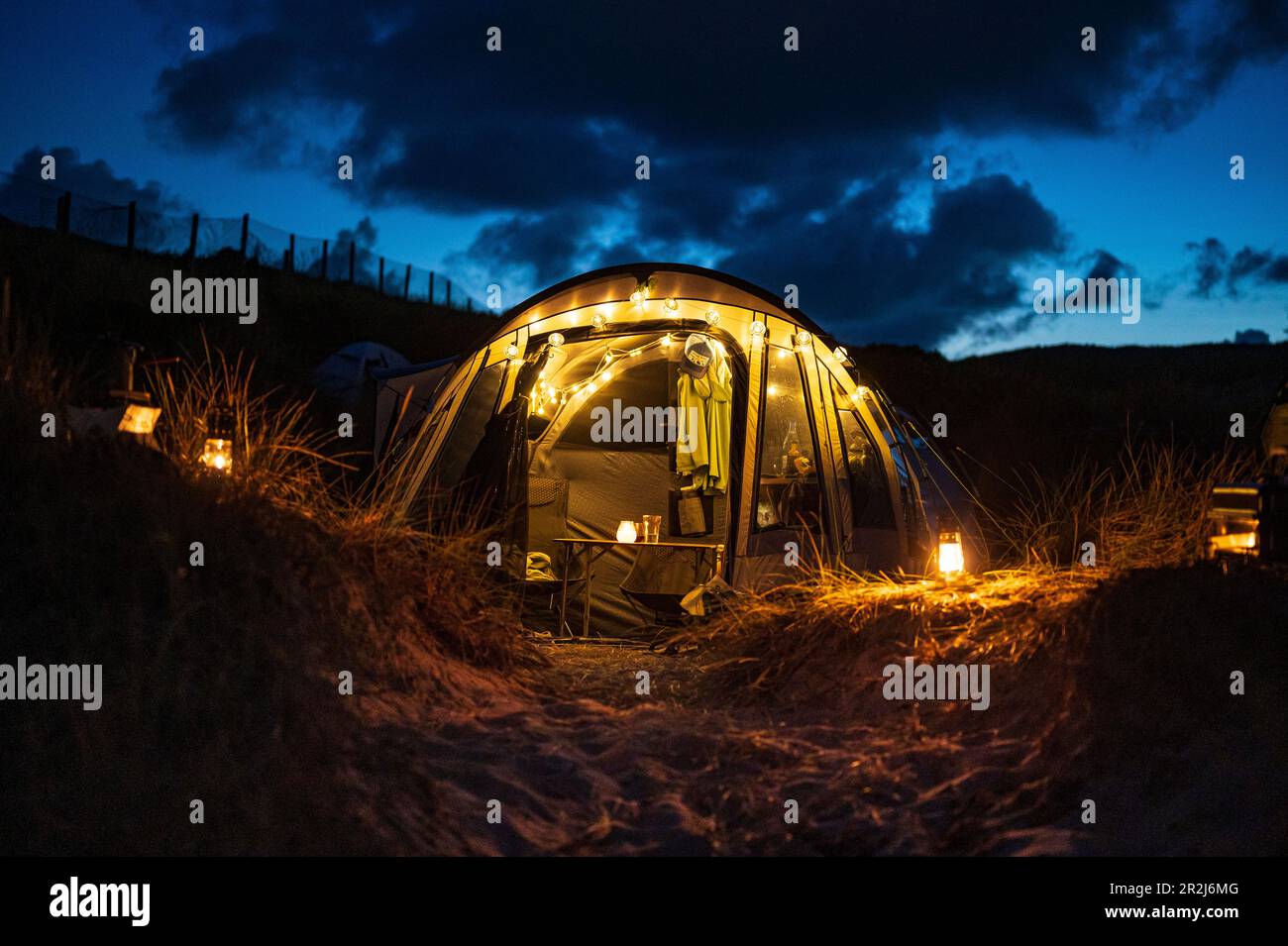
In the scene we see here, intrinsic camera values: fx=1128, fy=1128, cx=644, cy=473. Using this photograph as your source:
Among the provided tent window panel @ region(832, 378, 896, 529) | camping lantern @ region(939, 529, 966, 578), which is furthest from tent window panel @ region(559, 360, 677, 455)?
camping lantern @ region(939, 529, 966, 578)

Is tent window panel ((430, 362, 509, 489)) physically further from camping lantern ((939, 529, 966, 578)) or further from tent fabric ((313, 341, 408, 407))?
tent fabric ((313, 341, 408, 407))

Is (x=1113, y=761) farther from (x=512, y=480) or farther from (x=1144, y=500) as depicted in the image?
(x=512, y=480)

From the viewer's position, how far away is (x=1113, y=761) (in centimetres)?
402

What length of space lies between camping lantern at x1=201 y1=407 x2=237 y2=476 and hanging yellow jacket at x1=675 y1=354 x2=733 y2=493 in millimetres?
3704

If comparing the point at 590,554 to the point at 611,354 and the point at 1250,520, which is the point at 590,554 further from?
the point at 1250,520

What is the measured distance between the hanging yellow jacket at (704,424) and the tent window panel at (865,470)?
0.89 meters

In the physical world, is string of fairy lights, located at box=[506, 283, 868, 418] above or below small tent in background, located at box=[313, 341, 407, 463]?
below

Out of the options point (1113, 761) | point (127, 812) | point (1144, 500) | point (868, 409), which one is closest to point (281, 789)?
point (127, 812)

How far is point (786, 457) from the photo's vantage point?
8414mm

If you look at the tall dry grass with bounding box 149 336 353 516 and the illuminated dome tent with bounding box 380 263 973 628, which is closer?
the tall dry grass with bounding box 149 336 353 516

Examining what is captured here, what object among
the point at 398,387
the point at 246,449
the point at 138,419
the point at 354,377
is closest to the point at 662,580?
the point at 246,449

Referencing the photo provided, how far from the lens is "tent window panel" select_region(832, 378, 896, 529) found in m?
8.52

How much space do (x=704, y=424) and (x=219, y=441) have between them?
416 cm
